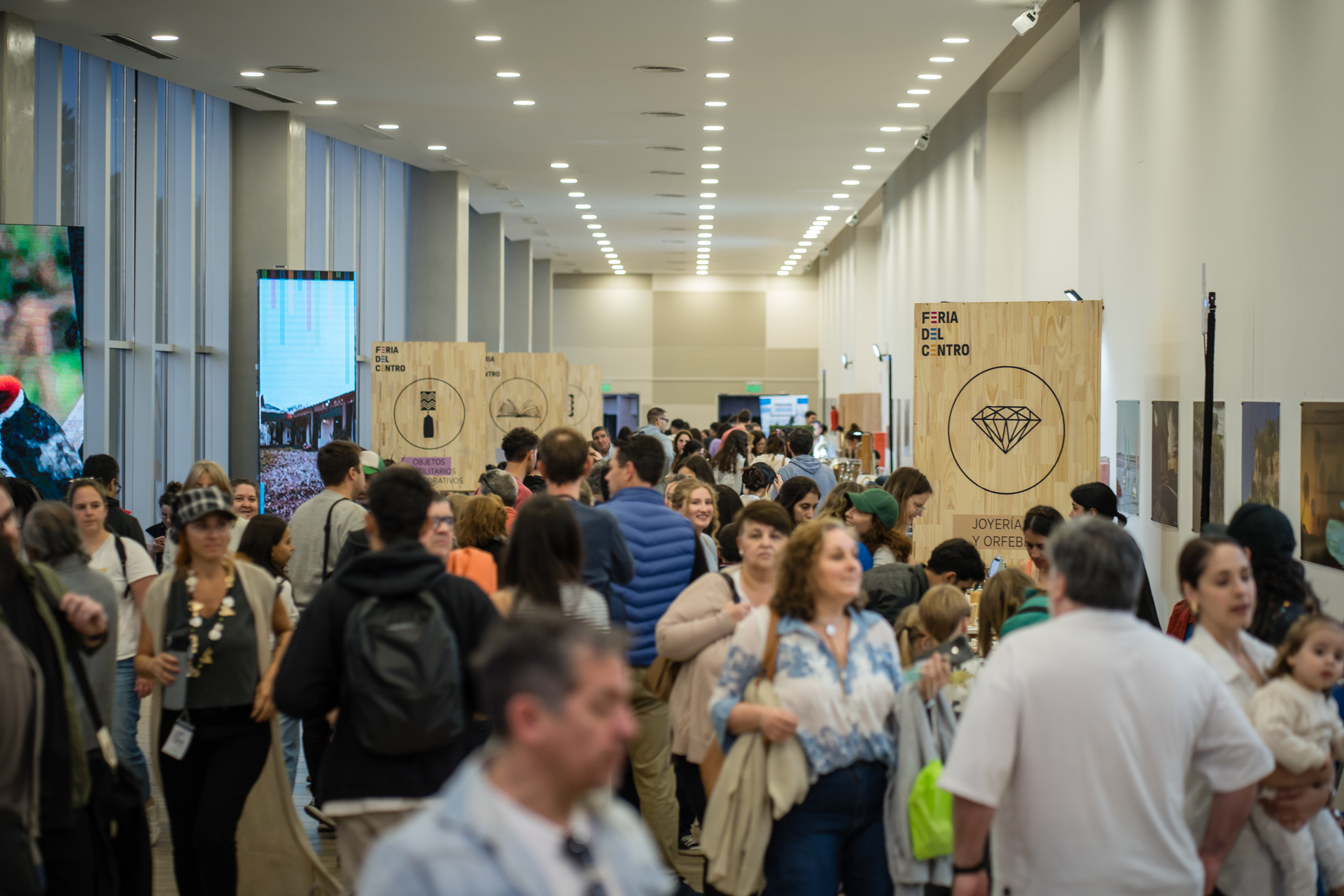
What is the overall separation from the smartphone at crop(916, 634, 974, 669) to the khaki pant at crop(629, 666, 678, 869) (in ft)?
5.12

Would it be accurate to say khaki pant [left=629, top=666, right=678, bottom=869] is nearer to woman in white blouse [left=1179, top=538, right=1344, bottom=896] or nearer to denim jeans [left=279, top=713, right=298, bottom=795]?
denim jeans [left=279, top=713, right=298, bottom=795]

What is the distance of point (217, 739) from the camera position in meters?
4.12

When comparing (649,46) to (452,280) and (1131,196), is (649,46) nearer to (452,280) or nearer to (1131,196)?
(1131,196)

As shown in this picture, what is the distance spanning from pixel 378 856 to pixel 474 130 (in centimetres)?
1482

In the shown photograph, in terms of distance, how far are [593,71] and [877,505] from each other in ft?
25.2

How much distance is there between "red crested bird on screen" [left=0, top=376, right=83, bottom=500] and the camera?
8.23 meters

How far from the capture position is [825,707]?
3.41 metres

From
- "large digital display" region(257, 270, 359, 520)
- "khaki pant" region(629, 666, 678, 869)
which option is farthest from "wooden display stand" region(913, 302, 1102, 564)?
"large digital display" region(257, 270, 359, 520)

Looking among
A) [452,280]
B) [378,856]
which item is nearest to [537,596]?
[378,856]

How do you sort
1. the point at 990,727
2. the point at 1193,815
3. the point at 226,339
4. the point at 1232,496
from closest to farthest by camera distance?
1. the point at 990,727
2. the point at 1193,815
3. the point at 1232,496
4. the point at 226,339

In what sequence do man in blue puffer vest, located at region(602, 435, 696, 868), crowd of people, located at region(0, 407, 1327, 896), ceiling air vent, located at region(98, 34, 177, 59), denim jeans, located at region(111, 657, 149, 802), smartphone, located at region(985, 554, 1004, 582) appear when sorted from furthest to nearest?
ceiling air vent, located at region(98, 34, 177, 59), smartphone, located at region(985, 554, 1004, 582), denim jeans, located at region(111, 657, 149, 802), man in blue puffer vest, located at region(602, 435, 696, 868), crowd of people, located at region(0, 407, 1327, 896)

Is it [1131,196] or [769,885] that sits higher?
[1131,196]

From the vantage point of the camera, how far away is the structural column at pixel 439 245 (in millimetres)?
19344

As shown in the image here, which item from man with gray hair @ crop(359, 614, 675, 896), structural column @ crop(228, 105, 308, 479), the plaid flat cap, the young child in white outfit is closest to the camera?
man with gray hair @ crop(359, 614, 675, 896)
